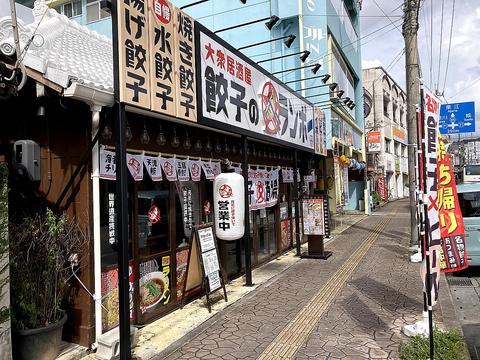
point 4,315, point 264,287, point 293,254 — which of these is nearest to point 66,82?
point 4,315

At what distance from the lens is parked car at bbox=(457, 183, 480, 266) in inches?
397

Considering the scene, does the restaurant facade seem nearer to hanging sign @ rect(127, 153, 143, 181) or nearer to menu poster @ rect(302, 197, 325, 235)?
hanging sign @ rect(127, 153, 143, 181)

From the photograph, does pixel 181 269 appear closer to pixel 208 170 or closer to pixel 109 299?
pixel 109 299

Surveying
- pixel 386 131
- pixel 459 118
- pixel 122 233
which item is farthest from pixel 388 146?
pixel 122 233

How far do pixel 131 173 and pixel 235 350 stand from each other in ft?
Result: 10.3

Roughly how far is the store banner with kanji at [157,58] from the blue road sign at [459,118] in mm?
15616

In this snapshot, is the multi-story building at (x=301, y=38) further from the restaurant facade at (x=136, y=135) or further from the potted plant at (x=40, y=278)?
the potted plant at (x=40, y=278)

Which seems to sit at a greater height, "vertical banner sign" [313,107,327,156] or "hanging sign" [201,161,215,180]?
"vertical banner sign" [313,107,327,156]

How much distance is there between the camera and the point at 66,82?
4992 mm

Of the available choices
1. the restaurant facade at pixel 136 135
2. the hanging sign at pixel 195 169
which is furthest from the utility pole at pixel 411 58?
the hanging sign at pixel 195 169

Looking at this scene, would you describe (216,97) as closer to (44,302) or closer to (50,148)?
(50,148)

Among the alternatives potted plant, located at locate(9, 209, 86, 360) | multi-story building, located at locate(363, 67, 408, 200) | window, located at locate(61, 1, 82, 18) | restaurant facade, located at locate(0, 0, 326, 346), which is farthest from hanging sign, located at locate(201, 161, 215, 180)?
multi-story building, located at locate(363, 67, 408, 200)

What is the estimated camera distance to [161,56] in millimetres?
6121

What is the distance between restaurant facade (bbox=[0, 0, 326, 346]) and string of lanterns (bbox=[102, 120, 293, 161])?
0.03m
